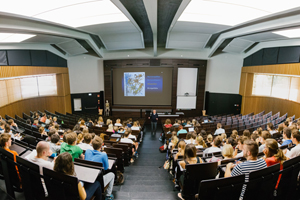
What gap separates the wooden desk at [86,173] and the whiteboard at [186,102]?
1175 centimetres

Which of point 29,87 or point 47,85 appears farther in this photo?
point 47,85

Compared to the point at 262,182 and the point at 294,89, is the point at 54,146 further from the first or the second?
the point at 294,89

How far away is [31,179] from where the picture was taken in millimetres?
2193

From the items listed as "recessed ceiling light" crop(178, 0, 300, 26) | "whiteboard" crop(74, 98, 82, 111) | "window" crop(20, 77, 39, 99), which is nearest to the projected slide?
"whiteboard" crop(74, 98, 82, 111)

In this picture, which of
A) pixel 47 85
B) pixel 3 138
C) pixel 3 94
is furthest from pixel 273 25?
pixel 47 85

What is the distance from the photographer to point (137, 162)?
577 centimetres

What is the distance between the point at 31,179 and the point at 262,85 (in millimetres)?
14787

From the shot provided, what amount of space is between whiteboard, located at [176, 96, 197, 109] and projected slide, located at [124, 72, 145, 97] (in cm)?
306

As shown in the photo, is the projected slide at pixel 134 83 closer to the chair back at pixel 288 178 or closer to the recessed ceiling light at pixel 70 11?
the recessed ceiling light at pixel 70 11

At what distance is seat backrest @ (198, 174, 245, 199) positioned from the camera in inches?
79.0

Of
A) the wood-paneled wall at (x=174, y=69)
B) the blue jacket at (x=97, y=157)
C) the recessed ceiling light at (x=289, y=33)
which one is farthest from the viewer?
the wood-paneled wall at (x=174, y=69)

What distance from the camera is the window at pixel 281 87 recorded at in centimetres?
1096

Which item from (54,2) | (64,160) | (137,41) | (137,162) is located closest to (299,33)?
(137,41)

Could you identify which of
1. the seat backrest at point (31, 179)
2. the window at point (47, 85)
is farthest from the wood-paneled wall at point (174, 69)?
the seat backrest at point (31, 179)
